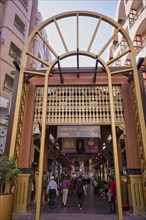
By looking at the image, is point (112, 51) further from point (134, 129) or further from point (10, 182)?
point (10, 182)

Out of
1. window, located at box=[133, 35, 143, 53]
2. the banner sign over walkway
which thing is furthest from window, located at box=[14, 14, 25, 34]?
the banner sign over walkway

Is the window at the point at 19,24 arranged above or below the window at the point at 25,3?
below

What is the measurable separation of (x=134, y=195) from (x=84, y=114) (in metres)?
3.91

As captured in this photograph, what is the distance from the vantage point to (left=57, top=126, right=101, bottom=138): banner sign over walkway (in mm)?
7715

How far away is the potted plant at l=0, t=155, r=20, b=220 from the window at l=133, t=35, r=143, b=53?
15499mm

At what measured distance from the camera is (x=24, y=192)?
7391 millimetres

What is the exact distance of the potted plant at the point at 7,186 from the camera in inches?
209

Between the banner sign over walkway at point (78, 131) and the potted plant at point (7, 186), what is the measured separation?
238 centimetres

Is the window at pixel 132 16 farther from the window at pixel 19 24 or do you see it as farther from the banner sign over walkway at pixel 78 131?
the banner sign over walkway at pixel 78 131

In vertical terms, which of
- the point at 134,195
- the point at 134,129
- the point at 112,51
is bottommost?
the point at 134,195

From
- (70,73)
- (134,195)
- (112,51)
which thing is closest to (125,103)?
(70,73)

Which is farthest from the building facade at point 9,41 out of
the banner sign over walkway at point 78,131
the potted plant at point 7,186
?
the potted plant at point 7,186

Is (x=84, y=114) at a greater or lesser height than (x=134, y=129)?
greater

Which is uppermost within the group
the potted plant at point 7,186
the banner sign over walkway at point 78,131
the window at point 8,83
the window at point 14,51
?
the window at point 14,51
